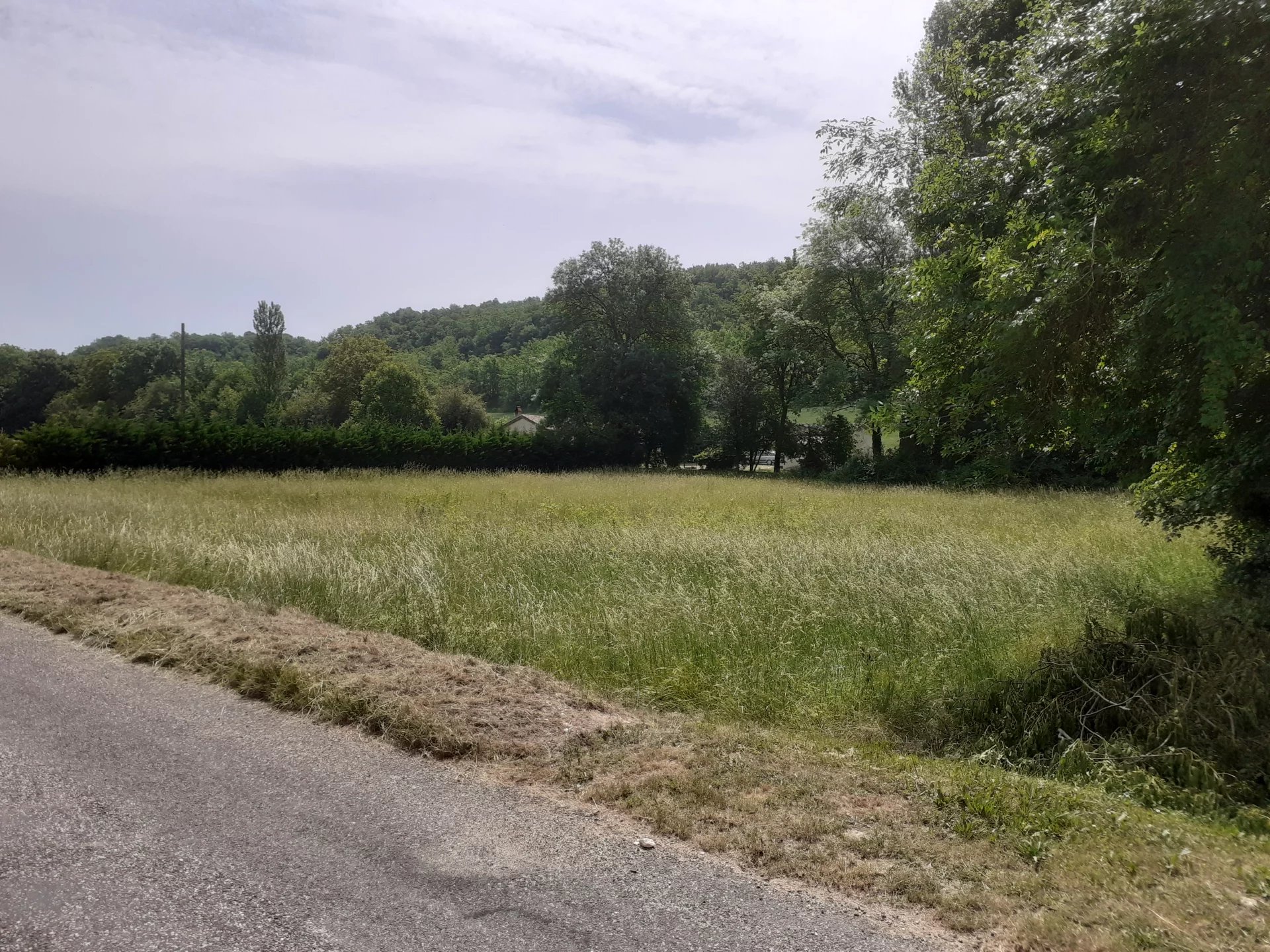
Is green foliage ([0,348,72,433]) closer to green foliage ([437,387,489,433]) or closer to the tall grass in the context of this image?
green foliage ([437,387,489,433])

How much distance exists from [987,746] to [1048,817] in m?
1.56

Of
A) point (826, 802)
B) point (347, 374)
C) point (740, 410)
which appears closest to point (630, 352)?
point (740, 410)

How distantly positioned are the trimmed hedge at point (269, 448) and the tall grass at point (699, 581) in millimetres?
8885

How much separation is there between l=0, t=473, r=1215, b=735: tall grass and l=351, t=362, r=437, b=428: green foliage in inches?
1954

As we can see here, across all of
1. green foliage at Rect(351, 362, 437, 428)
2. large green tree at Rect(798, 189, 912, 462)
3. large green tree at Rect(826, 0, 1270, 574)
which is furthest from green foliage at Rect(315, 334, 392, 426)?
large green tree at Rect(826, 0, 1270, 574)

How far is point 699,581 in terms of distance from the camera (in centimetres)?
909

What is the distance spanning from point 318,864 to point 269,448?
29.4 meters

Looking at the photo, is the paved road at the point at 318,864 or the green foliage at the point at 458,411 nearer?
the paved road at the point at 318,864

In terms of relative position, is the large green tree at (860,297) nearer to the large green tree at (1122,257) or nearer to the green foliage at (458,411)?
the large green tree at (1122,257)

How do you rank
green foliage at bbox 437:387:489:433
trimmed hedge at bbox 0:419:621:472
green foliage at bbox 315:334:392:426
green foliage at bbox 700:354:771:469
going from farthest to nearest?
green foliage at bbox 315:334:392:426 < green foliage at bbox 437:387:489:433 < green foliage at bbox 700:354:771:469 < trimmed hedge at bbox 0:419:621:472

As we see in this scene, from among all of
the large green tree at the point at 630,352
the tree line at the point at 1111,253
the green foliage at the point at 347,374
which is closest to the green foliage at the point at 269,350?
the green foliage at the point at 347,374

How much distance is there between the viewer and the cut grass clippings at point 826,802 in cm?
303

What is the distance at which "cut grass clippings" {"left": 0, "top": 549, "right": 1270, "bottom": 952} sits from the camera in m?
3.03

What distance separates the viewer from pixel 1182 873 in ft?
10.7
